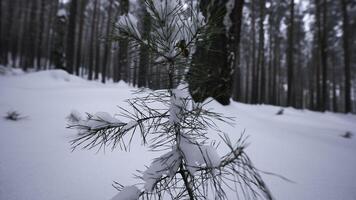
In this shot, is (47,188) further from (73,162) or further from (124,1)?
(124,1)

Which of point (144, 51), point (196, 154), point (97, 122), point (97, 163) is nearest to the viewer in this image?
point (196, 154)

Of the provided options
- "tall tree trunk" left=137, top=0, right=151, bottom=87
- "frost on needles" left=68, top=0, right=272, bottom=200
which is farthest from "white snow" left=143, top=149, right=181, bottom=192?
"tall tree trunk" left=137, top=0, right=151, bottom=87

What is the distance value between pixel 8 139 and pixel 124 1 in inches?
226

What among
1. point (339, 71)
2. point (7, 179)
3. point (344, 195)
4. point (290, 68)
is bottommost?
point (344, 195)

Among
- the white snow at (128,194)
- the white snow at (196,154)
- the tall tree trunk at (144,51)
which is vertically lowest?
the white snow at (128,194)

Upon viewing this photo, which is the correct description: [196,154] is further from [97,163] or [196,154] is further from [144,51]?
[97,163]

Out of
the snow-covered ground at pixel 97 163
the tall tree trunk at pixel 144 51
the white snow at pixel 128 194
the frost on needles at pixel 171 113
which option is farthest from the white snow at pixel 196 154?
the snow-covered ground at pixel 97 163

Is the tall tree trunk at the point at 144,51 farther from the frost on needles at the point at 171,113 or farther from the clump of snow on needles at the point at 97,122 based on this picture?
the clump of snow on needles at the point at 97,122

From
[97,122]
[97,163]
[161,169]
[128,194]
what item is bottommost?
[97,163]

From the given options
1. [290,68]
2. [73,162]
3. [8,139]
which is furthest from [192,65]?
[290,68]

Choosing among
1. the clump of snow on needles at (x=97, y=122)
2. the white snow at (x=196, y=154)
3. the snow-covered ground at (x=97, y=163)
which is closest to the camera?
the white snow at (x=196, y=154)

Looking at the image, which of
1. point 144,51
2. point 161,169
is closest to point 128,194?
point 161,169

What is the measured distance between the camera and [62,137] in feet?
6.54

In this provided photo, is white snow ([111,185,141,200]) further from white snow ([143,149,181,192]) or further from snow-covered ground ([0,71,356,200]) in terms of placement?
snow-covered ground ([0,71,356,200])
